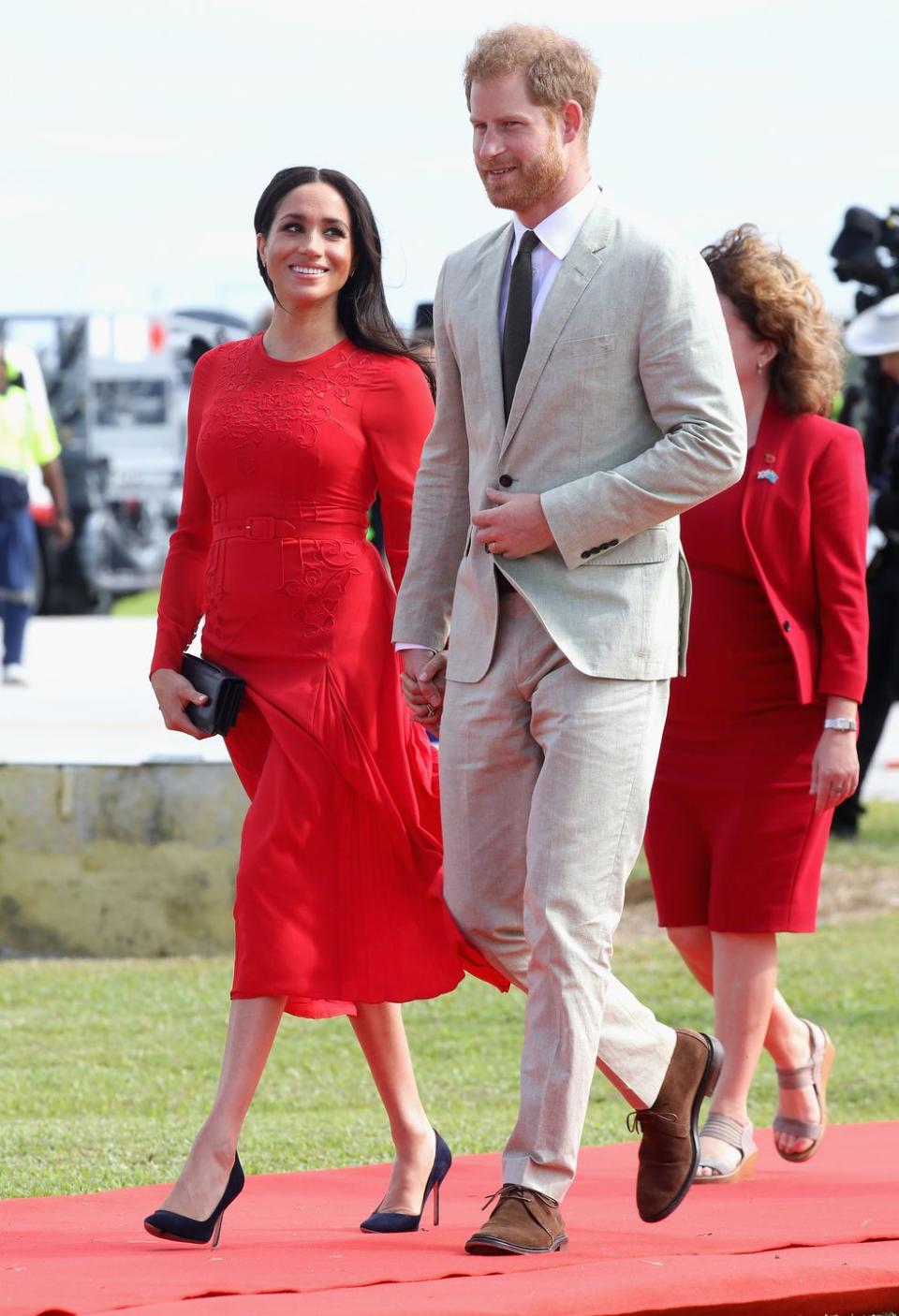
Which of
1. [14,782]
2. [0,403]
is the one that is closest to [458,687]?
[14,782]

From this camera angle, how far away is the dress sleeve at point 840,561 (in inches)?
188

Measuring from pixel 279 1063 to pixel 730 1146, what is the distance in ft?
7.92

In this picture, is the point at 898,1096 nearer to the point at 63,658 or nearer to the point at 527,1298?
the point at 527,1298

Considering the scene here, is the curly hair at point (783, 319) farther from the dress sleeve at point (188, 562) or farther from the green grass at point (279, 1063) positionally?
the green grass at point (279, 1063)

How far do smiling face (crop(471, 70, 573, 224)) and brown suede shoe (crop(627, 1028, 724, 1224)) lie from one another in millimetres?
1493

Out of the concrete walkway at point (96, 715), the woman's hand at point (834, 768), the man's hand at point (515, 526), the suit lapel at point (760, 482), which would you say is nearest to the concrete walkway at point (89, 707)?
the concrete walkway at point (96, 715)

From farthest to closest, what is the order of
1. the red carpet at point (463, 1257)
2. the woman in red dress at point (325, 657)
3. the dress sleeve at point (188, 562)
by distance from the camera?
1. the dress sleeve at point (188, 562)
2. the woman in red dress at point (325, 657)
3. the red carpet at point (463, 1257)

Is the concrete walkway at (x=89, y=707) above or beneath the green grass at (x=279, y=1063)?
beneath

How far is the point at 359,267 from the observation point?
178 inches

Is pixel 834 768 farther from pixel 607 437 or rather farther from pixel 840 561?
pixel 607 437

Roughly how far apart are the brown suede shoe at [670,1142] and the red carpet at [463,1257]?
0.08 metres

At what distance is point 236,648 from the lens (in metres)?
4.41

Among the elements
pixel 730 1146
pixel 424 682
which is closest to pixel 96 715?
pixel 730 1146

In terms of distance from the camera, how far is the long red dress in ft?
14.1
